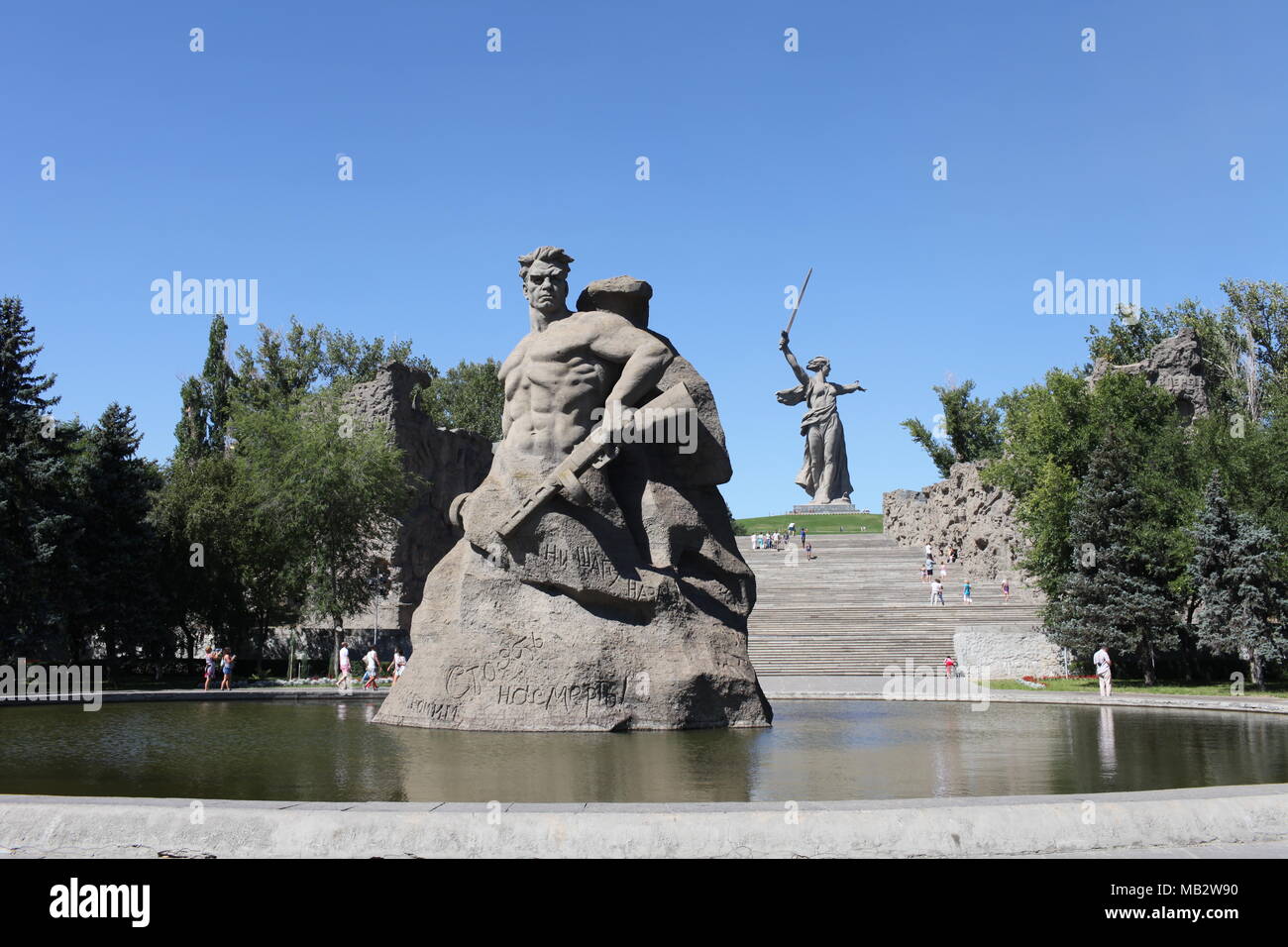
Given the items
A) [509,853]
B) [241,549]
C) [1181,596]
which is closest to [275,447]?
[241,549]

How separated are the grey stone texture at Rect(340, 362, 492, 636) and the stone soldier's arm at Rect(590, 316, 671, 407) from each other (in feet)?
72.0

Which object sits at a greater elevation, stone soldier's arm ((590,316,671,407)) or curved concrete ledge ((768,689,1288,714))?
stone soldier's arm ((590,316,671,407))

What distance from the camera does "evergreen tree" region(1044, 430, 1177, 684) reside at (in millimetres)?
24609

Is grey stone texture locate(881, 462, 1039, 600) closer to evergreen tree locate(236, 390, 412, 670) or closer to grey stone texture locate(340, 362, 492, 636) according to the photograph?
grey stone texture locate(340, 362, 492, 636)

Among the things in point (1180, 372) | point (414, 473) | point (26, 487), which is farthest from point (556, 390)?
point (1180, 372)

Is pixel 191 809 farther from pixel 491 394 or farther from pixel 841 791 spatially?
pixel 491 394

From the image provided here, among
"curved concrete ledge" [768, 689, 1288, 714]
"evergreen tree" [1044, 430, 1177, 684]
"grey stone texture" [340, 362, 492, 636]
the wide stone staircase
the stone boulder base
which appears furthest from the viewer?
"grey stone texture" [340, 362, 492, 636]

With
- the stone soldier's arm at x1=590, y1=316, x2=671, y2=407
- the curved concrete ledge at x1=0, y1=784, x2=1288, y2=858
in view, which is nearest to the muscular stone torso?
the stone soldier's arm at x1=590, y1=316, x2=671, y2=407

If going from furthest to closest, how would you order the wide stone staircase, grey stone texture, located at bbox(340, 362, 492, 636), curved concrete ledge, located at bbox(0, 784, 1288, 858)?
1. grey stone texture, located at bbox(340, 362, 492, 636)
2. the wide stone staircase
3. curved concrete ledge, located at bbox(0, 784, 1288, 858)

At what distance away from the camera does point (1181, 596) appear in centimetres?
2550

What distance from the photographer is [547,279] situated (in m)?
12.9

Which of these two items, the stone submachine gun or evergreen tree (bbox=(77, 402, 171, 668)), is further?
evergreen tree (bbox=(77, 402, 171, 668))

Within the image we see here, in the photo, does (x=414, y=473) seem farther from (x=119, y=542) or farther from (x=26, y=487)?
(x=26, y=487)

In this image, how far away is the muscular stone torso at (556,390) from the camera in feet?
39.8
